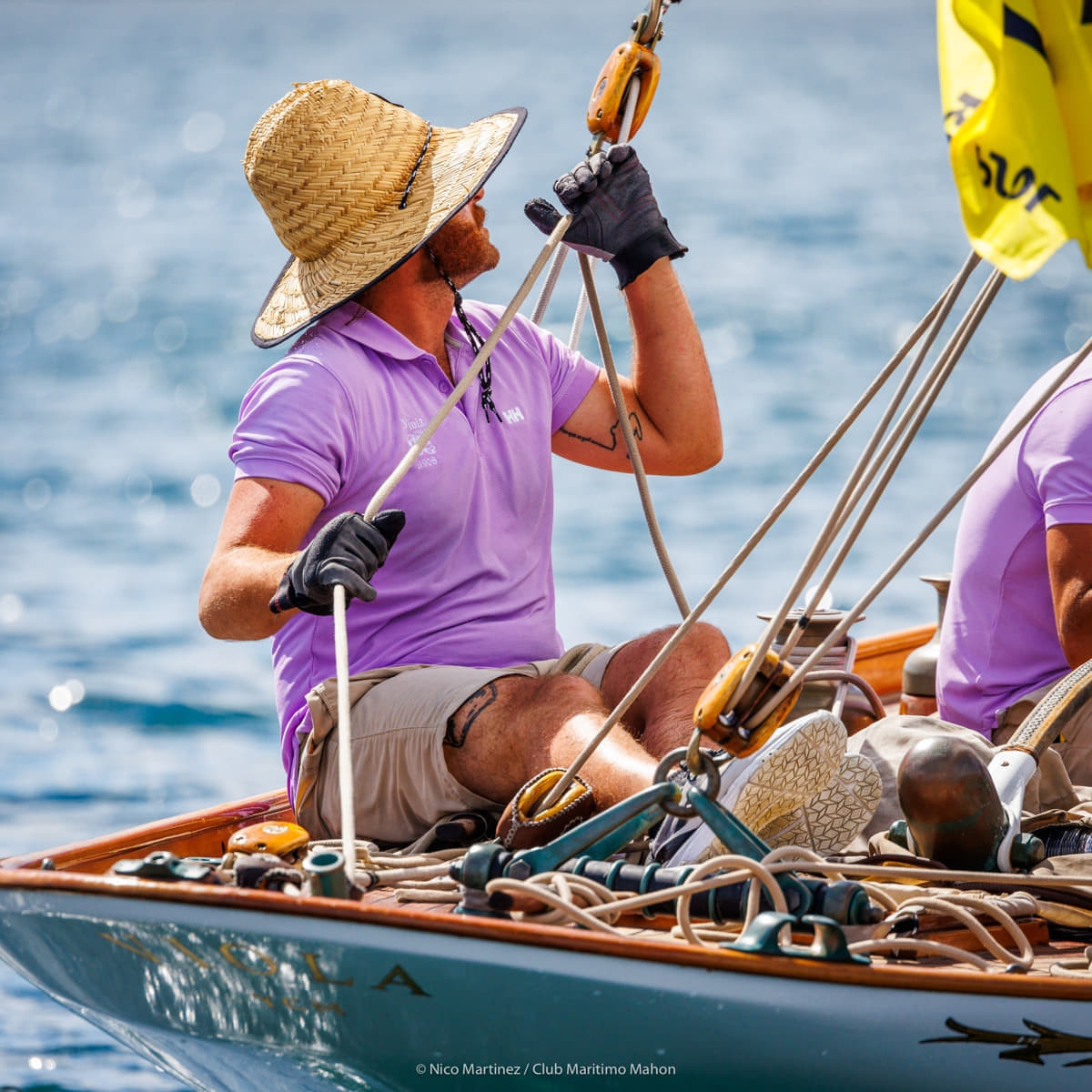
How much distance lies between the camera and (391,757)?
237cm

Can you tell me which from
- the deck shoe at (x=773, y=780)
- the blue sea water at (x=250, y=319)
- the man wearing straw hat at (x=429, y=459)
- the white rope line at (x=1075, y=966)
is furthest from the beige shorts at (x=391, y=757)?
the blue sea water at (x=250, y=319)

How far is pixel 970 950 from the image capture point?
1.95 metres

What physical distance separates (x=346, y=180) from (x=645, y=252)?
0.44 meters

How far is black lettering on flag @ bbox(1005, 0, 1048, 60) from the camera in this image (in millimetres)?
1648

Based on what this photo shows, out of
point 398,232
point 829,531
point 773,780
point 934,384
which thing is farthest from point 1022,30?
point 398,232

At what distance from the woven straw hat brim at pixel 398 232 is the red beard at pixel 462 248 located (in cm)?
5

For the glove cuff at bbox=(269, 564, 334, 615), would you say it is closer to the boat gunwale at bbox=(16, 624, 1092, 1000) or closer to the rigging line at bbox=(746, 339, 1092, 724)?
the boat gunwale at bbox=(16, 624, 1092, 1000)

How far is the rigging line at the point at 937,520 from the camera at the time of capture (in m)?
1.96

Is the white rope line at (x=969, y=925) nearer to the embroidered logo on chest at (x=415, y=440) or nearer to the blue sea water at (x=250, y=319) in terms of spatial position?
the embroidered logo on chest at (x=415, y=440)

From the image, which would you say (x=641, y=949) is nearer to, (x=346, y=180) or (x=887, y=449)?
(x=887, y=449)

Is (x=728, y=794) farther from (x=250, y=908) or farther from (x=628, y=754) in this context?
(x=250, y=908)

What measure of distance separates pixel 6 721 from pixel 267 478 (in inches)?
213

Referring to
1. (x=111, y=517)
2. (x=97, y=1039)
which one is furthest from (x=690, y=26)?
(x=97, y=1039)

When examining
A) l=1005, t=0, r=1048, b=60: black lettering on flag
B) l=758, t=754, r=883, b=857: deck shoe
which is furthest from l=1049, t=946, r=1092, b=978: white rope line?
l=1005, t=0, r=1048, b=60: black lettering on flag
